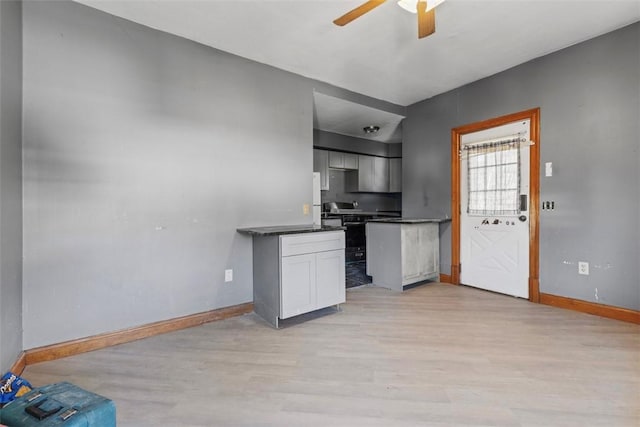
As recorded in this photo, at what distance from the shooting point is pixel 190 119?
103 inches

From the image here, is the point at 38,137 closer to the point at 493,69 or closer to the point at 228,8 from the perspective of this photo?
the point at 228,8

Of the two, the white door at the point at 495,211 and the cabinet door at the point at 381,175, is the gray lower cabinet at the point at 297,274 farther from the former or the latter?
the cabinet door at the point at 381,175

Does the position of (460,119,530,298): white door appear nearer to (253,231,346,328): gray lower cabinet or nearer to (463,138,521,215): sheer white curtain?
(463,138,521,215): sheer white curtain

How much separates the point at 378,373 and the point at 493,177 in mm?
2830

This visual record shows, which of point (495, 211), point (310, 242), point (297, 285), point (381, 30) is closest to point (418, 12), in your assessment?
point (381, 30)

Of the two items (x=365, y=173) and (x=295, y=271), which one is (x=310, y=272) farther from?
(x=365, y=173)

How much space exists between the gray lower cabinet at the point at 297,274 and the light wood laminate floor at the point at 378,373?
172 mm

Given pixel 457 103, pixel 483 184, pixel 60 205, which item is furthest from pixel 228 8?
pixel 483 184

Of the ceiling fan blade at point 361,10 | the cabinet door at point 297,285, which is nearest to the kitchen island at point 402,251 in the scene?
the cabinet door at point 297,285

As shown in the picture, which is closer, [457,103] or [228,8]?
[228,8]

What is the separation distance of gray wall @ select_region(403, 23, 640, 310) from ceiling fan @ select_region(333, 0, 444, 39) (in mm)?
1849

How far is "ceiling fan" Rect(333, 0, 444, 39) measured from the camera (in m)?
1.80

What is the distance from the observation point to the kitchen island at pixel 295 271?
254cm

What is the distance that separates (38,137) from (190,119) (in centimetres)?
102
